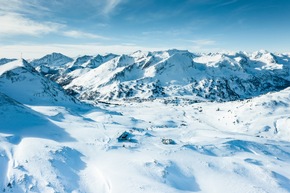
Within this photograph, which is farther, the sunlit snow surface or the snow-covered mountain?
the snow-covered mountain

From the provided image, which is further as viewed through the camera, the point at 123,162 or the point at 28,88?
the point at 28,88

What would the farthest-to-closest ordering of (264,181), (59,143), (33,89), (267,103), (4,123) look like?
1. (267,103)
2. (33,89)
3. (4,123)
4. (59,143)
5. (264,181)

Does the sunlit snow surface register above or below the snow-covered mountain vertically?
below

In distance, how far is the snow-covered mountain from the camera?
81500 millimetres

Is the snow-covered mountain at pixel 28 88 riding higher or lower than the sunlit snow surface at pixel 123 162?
higher

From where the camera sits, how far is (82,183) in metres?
26.0

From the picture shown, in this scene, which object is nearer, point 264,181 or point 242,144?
point 264,181

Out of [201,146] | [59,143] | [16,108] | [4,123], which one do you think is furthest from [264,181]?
[16,108]

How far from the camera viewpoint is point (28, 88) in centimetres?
8756

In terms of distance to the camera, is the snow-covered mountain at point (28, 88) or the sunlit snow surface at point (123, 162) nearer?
the sunlit snow surface at point (123, 162)

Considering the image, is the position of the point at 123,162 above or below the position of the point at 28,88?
below

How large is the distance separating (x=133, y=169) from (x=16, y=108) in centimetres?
3270

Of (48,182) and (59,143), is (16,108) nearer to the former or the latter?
(59,143)

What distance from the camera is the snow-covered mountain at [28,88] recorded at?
267 ft
